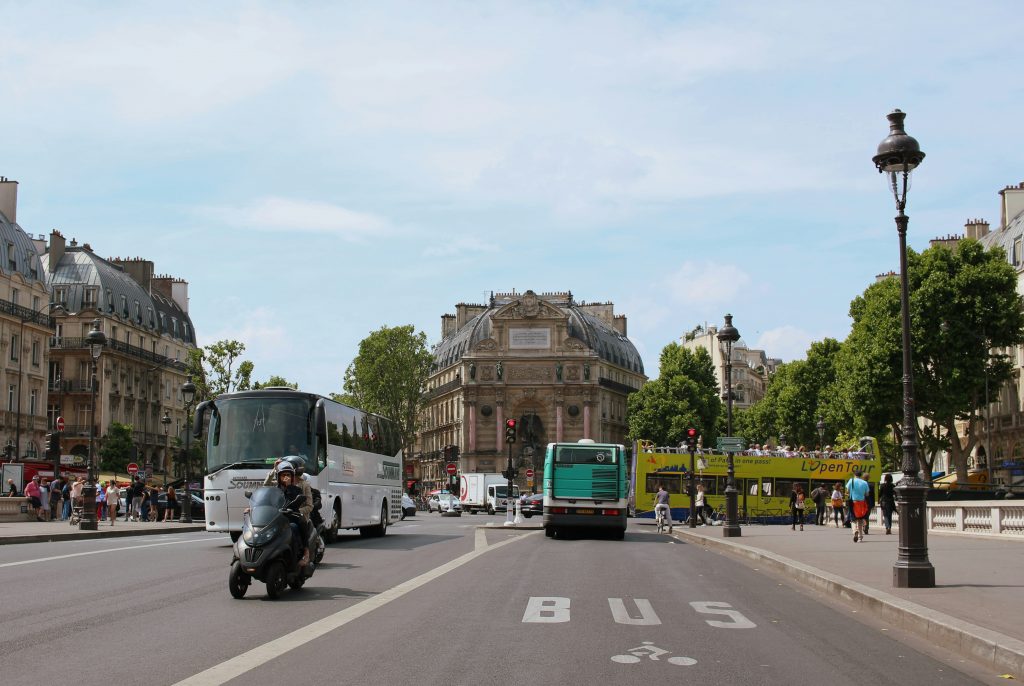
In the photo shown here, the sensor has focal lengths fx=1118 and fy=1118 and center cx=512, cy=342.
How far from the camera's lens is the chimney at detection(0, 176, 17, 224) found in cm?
6625

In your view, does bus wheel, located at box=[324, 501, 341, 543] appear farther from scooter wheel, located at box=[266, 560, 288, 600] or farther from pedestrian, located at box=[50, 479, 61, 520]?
pedestrian, located at box=[50, 479, 61, 520]

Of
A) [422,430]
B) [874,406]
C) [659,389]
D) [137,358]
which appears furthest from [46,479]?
[422,430]

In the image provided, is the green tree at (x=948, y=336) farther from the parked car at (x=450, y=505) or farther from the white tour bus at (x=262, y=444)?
the white tour bus at (x=262, y=444)

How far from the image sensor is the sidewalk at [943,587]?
9406mm

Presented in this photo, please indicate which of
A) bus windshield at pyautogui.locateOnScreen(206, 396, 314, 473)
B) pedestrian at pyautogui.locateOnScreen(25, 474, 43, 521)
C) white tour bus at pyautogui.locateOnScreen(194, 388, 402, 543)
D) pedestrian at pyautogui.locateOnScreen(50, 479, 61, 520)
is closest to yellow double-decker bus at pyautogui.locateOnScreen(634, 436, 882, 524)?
pedestrian at pyautogui.locateOnScreen(50, 479, 61, 520)

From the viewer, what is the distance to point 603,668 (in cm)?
825

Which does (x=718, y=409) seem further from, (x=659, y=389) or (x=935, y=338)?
(x=935, y=338)

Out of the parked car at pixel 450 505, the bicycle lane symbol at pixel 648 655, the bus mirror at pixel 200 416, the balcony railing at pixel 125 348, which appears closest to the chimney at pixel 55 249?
the balcony railing at pixel 125 348

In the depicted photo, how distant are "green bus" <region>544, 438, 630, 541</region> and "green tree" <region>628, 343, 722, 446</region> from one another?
195 feet

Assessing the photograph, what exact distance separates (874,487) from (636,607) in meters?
40.6

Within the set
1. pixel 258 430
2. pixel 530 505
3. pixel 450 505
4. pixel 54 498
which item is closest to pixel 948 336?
pixel 530 505

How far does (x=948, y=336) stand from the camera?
168 ft

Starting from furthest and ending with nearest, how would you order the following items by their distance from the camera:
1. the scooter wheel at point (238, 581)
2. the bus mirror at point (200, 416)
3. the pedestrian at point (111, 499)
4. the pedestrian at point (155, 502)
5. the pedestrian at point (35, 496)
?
1. the pedestrian at point (155, 502)
2. the pedestrian at point (35, 496)
3. the pedestrian at point (111, 499)
4. the bus mirror at point (200, 416)
5. the scooter wheel at point (238, 581)

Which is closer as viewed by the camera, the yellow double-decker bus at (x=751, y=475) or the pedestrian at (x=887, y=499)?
the pedestrian at (x=887, y=499)
